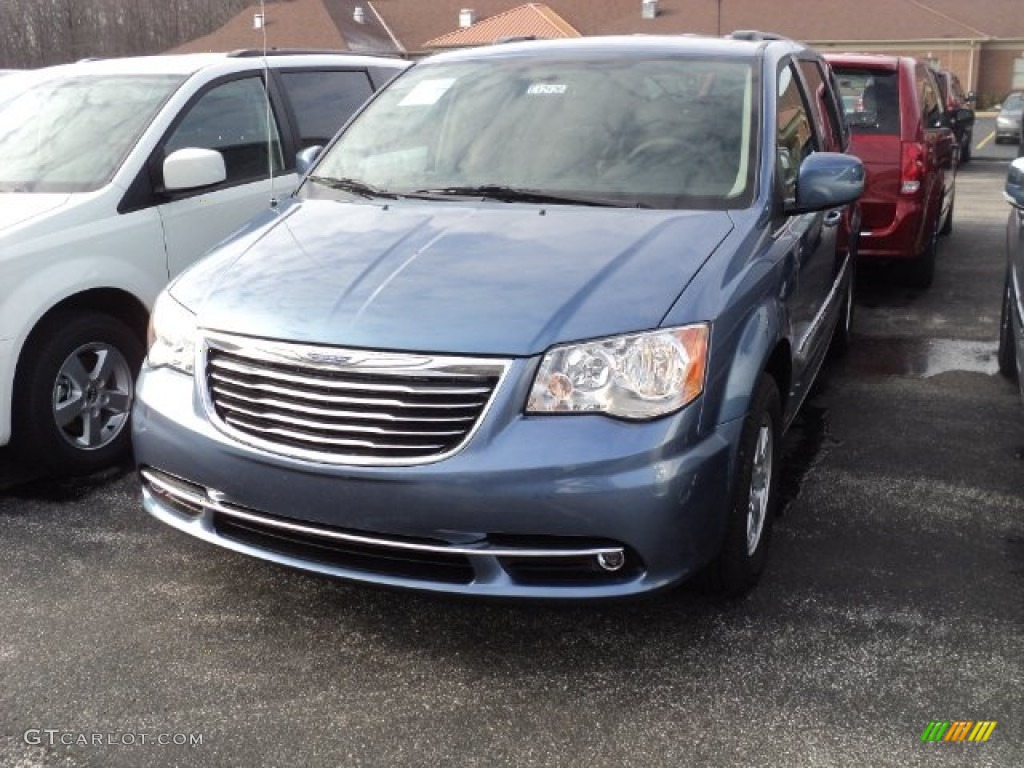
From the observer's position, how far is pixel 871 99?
26.0 feet

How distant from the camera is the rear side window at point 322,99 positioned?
611 centimetres

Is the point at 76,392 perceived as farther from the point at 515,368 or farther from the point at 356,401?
the point at 515,368

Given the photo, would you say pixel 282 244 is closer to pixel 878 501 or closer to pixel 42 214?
pixel 42 214

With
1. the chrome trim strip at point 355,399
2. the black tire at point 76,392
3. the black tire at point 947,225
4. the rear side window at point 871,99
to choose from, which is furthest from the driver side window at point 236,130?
the black tire at point 947,225

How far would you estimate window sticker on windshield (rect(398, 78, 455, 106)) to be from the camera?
4.52 m

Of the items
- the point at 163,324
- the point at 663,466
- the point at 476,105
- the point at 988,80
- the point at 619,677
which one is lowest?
the point at 988,80

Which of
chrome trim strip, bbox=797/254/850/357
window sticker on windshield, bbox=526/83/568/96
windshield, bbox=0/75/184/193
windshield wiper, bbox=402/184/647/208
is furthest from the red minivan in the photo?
windshield, bbox=0/75/184/193

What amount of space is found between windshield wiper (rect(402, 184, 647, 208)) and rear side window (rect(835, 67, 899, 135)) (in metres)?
4.69

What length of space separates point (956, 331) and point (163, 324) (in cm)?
565

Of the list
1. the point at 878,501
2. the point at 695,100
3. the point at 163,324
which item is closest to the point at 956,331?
the point at 878,501

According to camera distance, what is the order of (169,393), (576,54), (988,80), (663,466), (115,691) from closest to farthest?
(663,466), (115,691), (169,393), (576,54), (988,80)

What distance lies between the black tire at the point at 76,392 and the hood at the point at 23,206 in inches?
16.9

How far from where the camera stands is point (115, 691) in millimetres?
3051

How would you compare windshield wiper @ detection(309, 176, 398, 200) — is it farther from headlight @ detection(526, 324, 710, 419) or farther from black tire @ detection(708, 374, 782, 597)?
black tire @ detection(708, 374, 782, 597)
